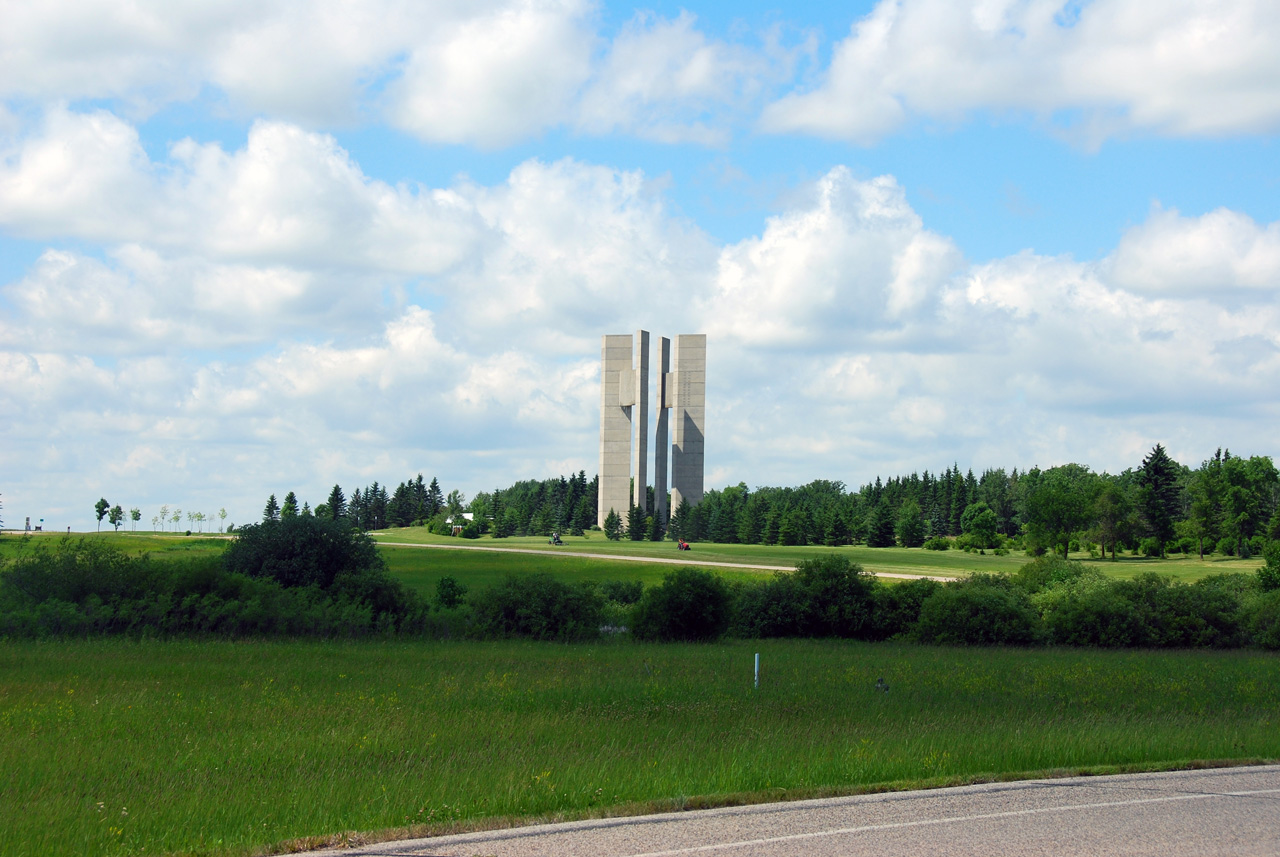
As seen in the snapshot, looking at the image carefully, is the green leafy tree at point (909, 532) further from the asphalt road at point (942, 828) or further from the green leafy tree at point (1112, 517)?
the asphalt road at point (942, 828)

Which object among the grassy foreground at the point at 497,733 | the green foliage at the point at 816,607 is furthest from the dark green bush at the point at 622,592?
the grassy foreground at the point at 497,733

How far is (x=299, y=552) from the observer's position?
35.4 meters

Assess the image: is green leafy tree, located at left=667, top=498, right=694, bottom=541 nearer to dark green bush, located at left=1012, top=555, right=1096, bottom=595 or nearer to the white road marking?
dark green bush, located at left=1012, top=555, right=1096, bottom=595

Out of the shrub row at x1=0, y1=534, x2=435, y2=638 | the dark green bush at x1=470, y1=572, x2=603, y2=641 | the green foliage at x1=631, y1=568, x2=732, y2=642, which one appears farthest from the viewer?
the green foliage at x1=631, y1=568, x2=732, y2=642

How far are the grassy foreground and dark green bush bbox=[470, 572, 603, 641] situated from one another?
24.5 ft

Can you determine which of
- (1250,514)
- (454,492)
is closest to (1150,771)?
(1250,514)

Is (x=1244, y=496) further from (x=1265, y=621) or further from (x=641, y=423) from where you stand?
(x=1265, y=621)

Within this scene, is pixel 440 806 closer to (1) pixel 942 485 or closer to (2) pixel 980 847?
(2) pixel 980 847

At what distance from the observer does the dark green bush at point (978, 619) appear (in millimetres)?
34906

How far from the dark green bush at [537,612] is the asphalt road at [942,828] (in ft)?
76.0

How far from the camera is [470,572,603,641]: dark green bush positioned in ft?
109

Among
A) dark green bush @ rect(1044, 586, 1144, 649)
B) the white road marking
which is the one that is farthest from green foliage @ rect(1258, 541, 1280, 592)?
the white road marking

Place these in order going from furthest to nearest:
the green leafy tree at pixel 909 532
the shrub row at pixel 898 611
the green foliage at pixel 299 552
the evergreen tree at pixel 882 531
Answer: the green leafy tree at pixel 909 532
the evergreen tree at pixel 882 531
the green foliage at pixel 299 552
the shrub row at pixel 898 611

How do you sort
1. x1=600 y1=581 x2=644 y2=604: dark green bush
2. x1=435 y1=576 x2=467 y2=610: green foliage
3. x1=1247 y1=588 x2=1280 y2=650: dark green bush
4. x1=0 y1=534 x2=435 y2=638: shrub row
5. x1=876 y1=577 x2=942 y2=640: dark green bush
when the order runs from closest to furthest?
x1=0 y1=534 x2=435 y2=638: shrub row
x1=1247 y1=588 x2=1280 y2=650: dark green bush
x1=876 y1=577 x2=942 y2=640: dark green bush
x1=435 y1=576 x2=467 y2=610: green foliage
x1=600 y1=581 x2=644 y2=604: dark green bush
